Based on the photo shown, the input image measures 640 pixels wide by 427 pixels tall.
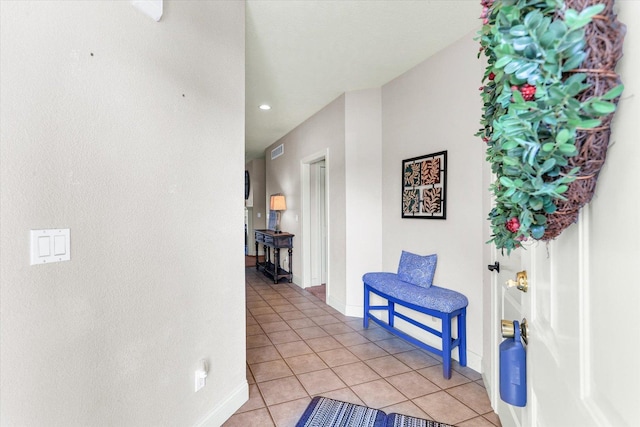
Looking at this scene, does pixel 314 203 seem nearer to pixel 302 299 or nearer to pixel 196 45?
pixel 302 299

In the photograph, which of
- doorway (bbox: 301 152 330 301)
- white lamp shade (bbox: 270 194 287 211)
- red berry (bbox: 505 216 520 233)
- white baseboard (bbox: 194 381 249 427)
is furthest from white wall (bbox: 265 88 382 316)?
red berry (bbox: 505 216 520 233)

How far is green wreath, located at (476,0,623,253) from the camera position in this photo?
440 mm

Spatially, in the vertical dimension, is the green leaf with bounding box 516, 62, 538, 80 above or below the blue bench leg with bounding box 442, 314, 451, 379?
above

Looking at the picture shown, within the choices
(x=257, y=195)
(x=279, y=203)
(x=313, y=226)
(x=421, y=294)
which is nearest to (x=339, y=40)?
(x=421, y=294)

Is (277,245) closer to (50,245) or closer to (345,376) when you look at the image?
(345,376)

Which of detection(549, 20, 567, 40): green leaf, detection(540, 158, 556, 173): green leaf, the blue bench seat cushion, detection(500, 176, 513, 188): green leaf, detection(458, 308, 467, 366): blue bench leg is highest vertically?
detection(549, 20, 567, 40): green leaf

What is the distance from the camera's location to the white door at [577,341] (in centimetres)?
47

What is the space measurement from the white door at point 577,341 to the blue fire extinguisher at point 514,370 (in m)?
0.02

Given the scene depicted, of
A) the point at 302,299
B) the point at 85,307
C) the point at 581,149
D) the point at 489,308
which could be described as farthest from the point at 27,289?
the point at 302,299

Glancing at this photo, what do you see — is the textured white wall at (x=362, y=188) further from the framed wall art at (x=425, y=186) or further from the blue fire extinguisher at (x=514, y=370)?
the blue fire extinguisher at (x=514, y=370)

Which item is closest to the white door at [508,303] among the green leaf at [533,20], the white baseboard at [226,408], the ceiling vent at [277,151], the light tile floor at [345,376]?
the light tile floor at [345,376]

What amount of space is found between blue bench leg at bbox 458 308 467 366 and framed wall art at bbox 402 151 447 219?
0.82 metres

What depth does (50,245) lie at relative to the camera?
1.03 m

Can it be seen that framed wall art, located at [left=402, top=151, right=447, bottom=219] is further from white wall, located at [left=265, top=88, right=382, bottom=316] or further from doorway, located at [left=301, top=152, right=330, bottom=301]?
doorway, located at [left=301, top=152, right=330, bottom=301]
